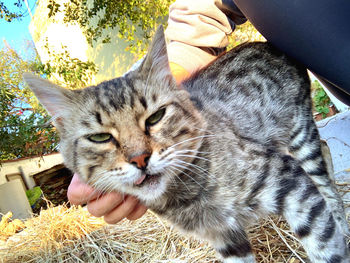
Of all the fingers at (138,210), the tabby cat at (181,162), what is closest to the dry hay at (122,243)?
the tabby cat at (181,162)

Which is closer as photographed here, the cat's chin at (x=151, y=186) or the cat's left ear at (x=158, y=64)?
the cat's chin at (x=151, y=186)

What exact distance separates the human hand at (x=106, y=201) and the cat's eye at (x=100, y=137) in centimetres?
22

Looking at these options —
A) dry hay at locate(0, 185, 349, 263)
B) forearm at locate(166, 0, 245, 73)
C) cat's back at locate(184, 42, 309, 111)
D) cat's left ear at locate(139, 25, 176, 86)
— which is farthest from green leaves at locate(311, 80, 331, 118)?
cat's left ear at locate(139, 25, 176, 86)

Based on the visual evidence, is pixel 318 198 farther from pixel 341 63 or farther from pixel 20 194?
pixel 20 194

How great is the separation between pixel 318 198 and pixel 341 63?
0.55m

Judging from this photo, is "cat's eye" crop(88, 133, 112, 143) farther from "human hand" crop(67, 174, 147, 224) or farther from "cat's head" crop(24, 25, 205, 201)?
"human hand" crop(67, 174, 147, 224)

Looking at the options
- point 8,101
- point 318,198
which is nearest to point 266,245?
point 318,198

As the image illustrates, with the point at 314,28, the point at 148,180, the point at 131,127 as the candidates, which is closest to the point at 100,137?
the point at 131,127

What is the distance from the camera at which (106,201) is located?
1203 mm

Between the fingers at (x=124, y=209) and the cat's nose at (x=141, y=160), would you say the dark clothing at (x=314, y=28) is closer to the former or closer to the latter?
the cat's nose at (x=141, y=160)

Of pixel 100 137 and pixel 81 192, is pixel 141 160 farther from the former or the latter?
pixel 81 192

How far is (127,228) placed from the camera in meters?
2.06

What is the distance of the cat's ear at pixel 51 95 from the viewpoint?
113cm

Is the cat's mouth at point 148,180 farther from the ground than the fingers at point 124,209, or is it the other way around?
the cat's mouth at point 148,180
